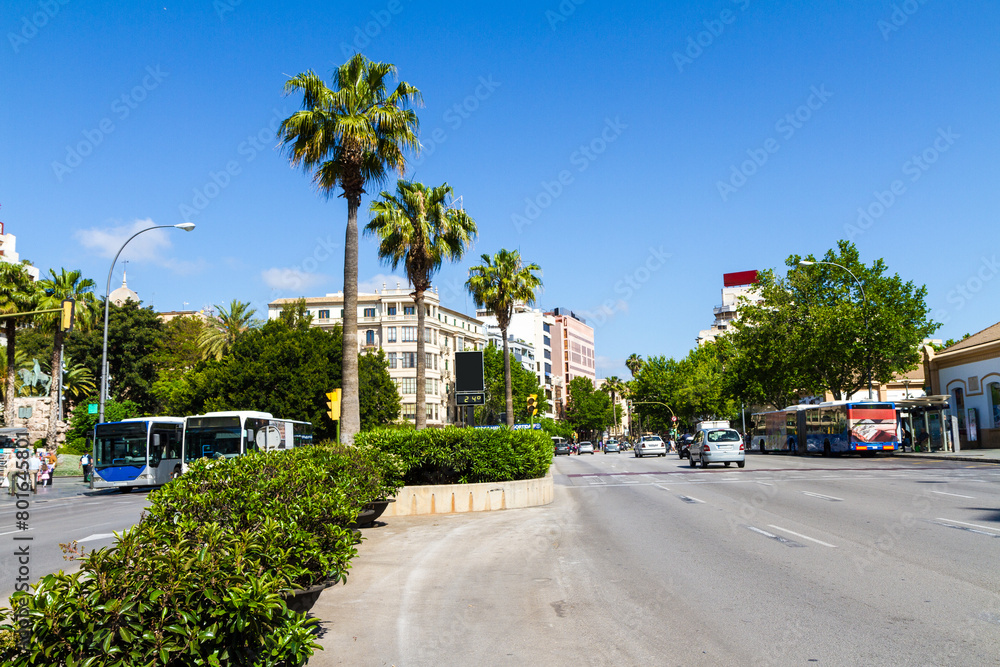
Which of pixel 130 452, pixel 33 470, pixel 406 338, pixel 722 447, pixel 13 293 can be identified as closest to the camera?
pixel 33 470

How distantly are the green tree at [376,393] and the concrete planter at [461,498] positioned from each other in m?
35.7

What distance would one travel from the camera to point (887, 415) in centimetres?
4091

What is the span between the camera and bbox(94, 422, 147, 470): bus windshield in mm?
31453

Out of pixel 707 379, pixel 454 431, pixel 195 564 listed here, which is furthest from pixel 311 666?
pixel 707 379

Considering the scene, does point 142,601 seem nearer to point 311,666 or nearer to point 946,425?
point 311,666

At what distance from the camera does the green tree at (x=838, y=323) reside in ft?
166

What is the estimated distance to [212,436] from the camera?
1318 inches

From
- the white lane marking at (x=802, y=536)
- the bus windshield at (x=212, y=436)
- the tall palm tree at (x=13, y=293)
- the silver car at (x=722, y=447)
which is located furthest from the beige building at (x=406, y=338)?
the white lane marking at (x=802, y=536)

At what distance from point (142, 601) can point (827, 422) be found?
45.5m

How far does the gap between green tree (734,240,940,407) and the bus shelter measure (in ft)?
16.9

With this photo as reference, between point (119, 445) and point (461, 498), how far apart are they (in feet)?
65.8

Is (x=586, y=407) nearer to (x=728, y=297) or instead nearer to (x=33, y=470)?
(x=728, y=297)

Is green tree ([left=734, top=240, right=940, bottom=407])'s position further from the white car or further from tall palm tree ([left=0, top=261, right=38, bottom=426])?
tall palm tree ([left=0, top=261, right=38, bottom=426])

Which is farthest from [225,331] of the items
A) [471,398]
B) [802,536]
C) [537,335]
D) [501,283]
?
[537,335]
